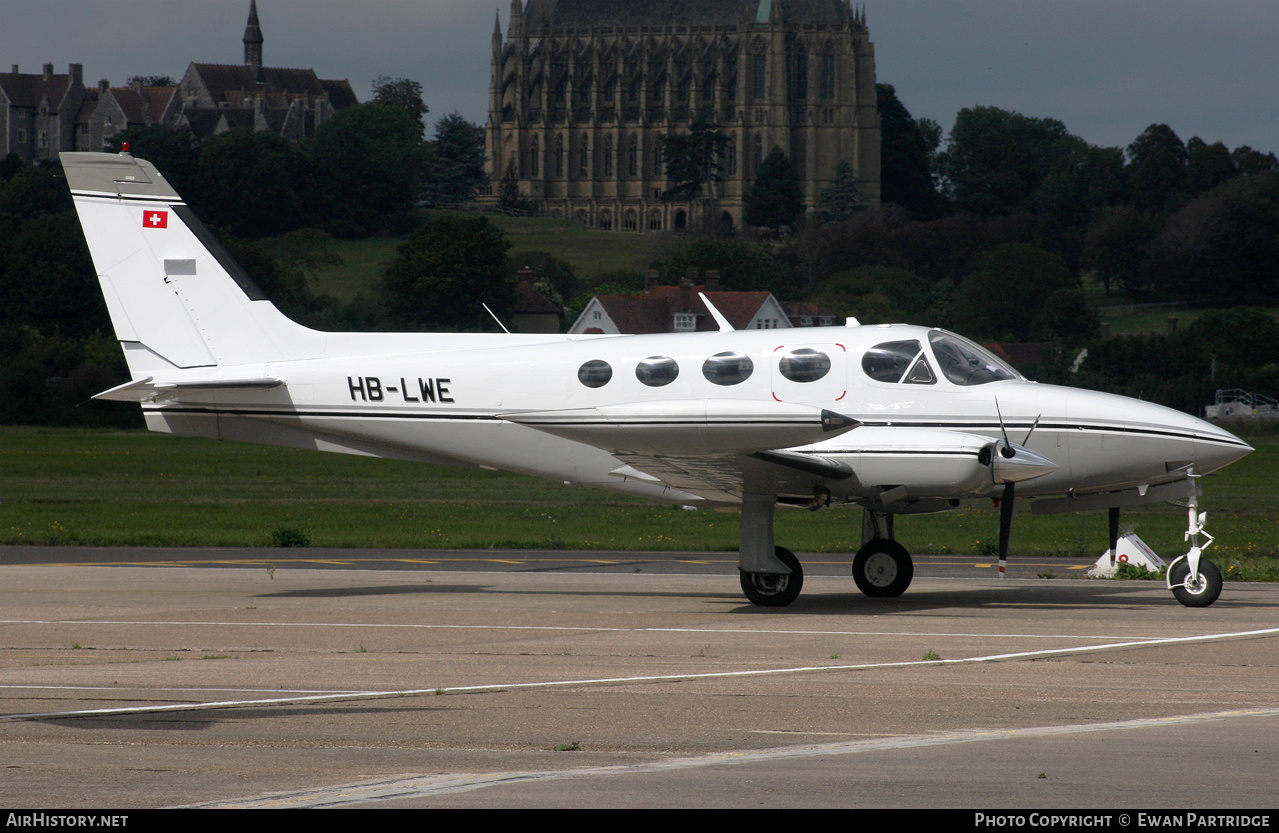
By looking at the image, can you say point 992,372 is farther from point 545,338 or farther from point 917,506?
point 545,338

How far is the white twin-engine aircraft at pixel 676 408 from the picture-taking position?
1745cm

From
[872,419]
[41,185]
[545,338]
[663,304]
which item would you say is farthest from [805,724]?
[41,185]

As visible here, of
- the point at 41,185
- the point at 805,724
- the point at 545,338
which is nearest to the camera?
the point at 805,724

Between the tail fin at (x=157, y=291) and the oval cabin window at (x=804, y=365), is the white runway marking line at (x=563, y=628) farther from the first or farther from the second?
the tail fin at (x=157, y=291)

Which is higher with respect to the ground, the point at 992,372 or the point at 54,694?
the point at 992,372

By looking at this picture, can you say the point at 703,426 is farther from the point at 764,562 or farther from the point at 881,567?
the point at 881,567

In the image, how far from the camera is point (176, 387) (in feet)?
64.0

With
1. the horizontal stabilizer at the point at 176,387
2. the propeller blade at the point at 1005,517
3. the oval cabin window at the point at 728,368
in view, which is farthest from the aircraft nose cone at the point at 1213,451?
the horizontal stabilizer at the point at 176,387

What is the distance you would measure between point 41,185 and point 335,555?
557 feet

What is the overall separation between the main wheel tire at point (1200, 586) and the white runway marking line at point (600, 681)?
186 cm

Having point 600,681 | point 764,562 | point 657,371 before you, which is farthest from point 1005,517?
point 600,681

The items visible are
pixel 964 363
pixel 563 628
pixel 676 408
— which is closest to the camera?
pixel 676 408

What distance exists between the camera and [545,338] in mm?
19906

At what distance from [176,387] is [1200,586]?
12531 mm
